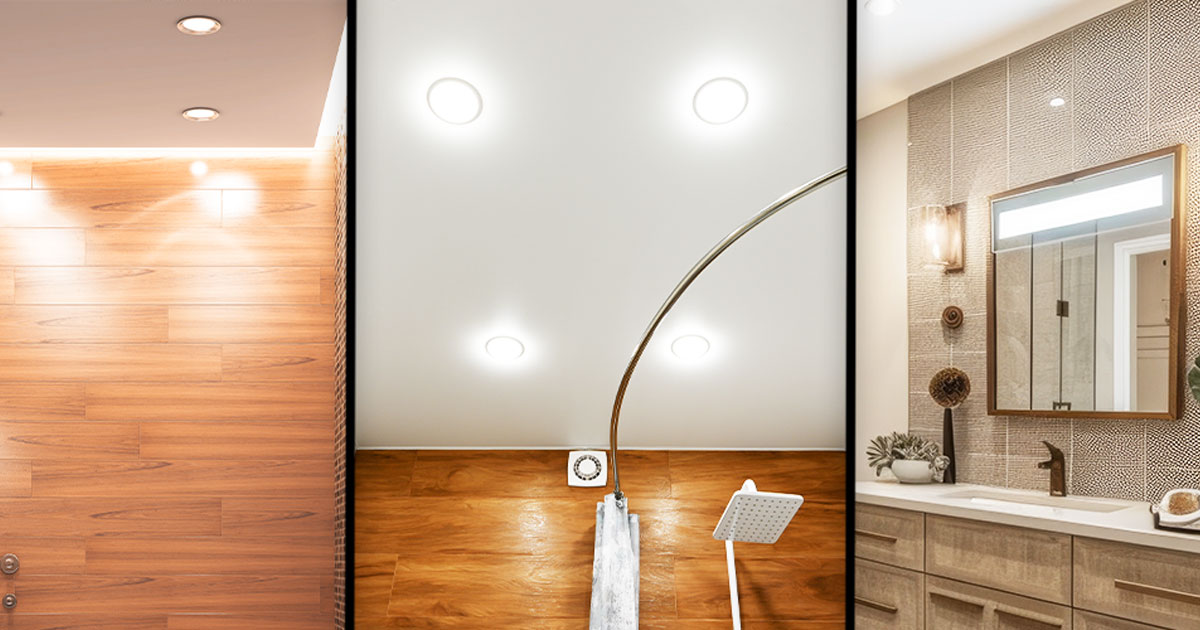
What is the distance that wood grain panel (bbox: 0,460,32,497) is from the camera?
316 cm

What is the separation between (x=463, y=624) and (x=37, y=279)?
7.38 ft

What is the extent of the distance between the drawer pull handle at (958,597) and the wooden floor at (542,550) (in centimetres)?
19

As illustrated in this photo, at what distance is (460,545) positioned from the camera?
1.88 metres

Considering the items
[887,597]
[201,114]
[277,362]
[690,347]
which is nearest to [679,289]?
[690,347]

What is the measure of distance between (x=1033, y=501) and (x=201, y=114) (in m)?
2.42

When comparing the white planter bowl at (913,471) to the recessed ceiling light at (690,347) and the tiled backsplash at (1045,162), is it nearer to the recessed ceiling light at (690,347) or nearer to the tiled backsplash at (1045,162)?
the tiled backsplash at (1045,162)

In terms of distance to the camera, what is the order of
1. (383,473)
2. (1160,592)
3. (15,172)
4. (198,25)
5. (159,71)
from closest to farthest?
1. (1160,592)
2. (383,473)
3. (198,25)
4. (159,71)
5. (15,172)

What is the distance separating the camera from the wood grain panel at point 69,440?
3.15 m

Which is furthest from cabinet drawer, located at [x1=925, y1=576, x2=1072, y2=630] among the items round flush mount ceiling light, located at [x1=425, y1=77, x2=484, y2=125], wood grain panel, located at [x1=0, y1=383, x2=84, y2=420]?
wood grain panel, located at [x1=0, y1=383, x2=84, y2=420]

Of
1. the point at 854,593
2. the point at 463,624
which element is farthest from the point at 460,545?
the point at 854,593

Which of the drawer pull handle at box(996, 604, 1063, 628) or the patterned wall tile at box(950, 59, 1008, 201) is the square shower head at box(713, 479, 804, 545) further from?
the patterned wall tile at box(950, 59, 1008, 201)

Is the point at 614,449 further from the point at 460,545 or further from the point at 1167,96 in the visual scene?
the point at 1167,96

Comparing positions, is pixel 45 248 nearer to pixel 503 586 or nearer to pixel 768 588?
pixel 503 586

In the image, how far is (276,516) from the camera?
10.4 ft
